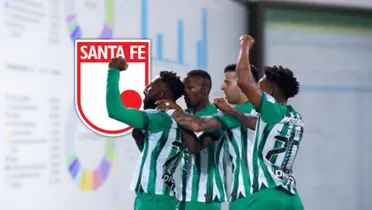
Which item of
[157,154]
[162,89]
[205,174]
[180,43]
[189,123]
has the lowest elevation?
[205,174]

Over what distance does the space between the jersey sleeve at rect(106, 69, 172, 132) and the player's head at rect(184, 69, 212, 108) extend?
280 mm

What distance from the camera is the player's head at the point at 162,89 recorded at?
11.0ft

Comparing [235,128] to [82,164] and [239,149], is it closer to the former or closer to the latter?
[239,149]

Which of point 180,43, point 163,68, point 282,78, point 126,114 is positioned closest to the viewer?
point 126,114

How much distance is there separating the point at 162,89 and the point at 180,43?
1.38 meters

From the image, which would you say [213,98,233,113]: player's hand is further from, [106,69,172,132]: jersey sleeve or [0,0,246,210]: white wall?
[0,0,246,210]: white wall

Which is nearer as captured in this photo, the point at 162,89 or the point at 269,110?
the point at 269,110

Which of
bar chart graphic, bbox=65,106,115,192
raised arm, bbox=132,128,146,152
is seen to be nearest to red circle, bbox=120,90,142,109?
bar chart graphic, bbox=65,106,115,192

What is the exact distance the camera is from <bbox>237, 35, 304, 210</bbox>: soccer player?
3.11m

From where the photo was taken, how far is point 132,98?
3697 mm

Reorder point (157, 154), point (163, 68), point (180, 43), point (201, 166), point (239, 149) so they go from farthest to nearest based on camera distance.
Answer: point (180, 43) < point (163, 68) < point (201, 166) < point (239, 149) < point (157, 154)

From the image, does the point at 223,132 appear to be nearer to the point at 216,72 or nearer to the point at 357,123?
the point at 216,72

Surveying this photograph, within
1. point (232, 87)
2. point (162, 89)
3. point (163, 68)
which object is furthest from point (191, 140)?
point (163, 68)

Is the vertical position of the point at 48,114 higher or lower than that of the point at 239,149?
higher
